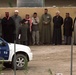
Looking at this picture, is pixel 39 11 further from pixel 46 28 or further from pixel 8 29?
pixel 8 29

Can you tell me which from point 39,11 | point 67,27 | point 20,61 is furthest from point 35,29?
point 20,61

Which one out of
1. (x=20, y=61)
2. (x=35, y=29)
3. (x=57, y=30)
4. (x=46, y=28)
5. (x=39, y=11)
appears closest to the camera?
(x=20, y=61)

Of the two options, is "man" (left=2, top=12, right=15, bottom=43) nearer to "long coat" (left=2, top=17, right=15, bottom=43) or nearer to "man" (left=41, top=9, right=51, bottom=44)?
"long coat" (left=2, top=17, right=15, bottom=43)

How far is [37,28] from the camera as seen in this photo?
2400 centimetres

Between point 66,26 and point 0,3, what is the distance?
54.9 ft

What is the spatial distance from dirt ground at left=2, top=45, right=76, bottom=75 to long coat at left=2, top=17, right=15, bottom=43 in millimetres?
1256

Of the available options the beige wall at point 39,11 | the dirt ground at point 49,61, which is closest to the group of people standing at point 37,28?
the beige wall at point 39,11

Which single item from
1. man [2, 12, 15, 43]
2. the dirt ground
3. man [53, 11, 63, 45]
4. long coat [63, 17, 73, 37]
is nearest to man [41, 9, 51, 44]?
man [53, 11, 63, 45]

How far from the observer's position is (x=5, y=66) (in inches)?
642

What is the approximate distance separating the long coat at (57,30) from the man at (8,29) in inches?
102

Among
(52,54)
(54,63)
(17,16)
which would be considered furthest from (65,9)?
(54,63)

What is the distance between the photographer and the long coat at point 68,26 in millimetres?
23906

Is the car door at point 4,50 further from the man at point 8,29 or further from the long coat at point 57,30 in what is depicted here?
the long coat at point 57,30

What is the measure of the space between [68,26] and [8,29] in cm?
345
